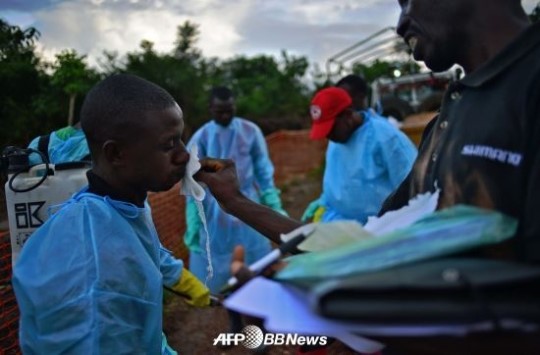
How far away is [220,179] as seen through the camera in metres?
2.10

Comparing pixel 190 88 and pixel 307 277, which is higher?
pixel 190 88

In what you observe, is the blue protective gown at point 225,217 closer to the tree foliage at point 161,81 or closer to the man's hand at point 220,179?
the tree foliage at point 161,81

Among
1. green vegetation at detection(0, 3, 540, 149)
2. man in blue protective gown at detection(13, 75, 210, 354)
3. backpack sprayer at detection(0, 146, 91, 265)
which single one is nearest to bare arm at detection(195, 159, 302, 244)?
man in blue protective gown at detection(13, 75, 210, 354)

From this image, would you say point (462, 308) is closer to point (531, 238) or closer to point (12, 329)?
point (531, 238)

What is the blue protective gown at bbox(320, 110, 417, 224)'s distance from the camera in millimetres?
4211

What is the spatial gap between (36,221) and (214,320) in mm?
2934

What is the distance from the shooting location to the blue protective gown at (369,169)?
4211 mm

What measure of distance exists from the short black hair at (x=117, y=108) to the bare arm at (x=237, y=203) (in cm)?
30

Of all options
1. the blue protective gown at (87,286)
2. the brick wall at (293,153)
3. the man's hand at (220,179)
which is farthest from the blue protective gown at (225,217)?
the brick wall at (293,153)

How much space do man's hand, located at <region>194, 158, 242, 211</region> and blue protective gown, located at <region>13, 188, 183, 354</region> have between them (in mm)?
344

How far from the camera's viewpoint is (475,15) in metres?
1.36

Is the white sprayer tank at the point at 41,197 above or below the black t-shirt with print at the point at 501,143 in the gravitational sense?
below

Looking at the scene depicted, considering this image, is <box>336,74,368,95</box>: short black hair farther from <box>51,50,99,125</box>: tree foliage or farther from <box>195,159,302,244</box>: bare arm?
<box>195,159,302,244</box>: bare arm

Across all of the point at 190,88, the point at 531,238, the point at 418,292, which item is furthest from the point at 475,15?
the point at 190,88
